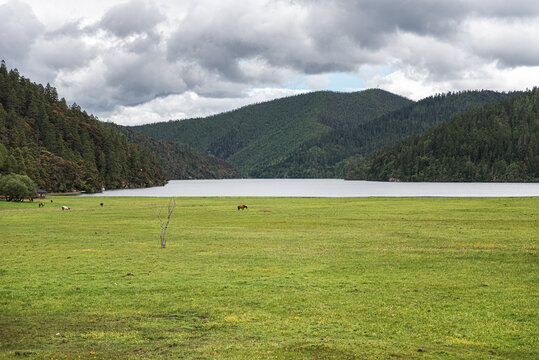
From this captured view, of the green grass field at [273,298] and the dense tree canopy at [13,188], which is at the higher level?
the dense tree canopy at [13,188]

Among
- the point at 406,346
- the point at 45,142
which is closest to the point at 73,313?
the point at 406,346

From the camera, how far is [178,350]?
1438 cm

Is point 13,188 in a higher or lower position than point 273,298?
higher

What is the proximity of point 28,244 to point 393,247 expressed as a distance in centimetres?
2865

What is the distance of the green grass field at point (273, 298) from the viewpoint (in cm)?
1491

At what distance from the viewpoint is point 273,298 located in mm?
21297

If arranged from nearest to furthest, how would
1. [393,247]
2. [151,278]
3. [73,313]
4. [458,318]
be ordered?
[458,318] < [73,313] < [151,278] < [393,247]

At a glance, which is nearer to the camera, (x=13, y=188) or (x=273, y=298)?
(x=273, y=298)

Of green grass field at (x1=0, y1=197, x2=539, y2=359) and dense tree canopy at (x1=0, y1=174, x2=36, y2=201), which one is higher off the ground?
dense tree canopy at (x1=0, y1=174, x2=36, y2=201)

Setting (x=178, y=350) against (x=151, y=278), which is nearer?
(x=178, y=350)

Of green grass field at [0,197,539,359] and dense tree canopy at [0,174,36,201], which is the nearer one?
green grass field at [0,197,539,359]

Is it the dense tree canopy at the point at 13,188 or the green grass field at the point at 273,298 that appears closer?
the green grass field at the point at 273,298

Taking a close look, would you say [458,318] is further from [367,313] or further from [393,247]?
[393,247]

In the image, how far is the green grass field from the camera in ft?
48.9
